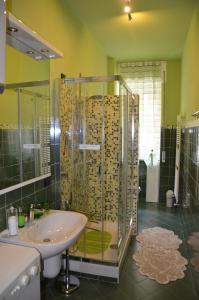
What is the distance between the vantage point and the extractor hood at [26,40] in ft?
5.40

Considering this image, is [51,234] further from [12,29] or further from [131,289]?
[12,29]

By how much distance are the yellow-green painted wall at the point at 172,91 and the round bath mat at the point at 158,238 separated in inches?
94.4

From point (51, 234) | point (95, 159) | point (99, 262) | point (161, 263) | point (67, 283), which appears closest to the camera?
point (51, 234)

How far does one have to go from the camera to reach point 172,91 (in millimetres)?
5082

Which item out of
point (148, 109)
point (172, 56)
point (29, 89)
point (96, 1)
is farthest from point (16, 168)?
point (172, 56)

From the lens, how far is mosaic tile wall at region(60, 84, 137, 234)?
2703 millimetres

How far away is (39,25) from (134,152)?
1.94m

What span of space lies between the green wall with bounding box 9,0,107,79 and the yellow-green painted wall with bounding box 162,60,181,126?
1.70 m

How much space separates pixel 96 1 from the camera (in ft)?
9.93

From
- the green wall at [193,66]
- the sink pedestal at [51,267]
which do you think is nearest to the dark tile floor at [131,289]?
the sink pedestal at [51,267]

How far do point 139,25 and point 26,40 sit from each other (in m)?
2.36

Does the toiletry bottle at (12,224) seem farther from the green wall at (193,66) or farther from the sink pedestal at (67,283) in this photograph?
the green wall at (193,66)

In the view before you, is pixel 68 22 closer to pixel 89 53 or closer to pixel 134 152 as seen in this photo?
pixel 89 53

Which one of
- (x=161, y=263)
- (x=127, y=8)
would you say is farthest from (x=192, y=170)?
(x=127, y=8)
